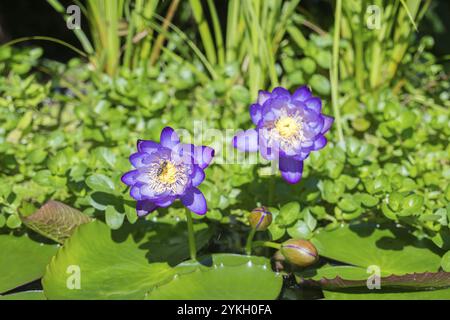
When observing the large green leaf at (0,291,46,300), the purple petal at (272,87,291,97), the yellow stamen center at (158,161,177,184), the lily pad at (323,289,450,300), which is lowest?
the large green leaf at (0,291,46,300)

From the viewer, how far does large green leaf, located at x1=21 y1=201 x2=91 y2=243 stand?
141 cm

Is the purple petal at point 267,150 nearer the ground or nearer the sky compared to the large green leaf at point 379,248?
nearer the sky

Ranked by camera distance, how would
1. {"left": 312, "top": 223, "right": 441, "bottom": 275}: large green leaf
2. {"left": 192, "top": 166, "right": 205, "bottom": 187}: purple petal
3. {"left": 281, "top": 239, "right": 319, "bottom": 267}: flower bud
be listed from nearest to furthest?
{"left": 192, "top": 166, "right": 205, "bottom": 187}: purple petal → {"left": 281, "top": 239, "right": 319, "bottom": 267}: flower bud → {"left": 312, "top": 223, "right": 441, "bottom": 275}: large green leaf

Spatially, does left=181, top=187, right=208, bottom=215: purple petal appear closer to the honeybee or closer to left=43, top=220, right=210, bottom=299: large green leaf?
the honeybee

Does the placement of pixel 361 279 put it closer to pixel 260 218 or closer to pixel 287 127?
pixel 260 218

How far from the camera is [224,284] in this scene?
1237 mm

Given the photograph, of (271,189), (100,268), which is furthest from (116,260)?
(271,189)

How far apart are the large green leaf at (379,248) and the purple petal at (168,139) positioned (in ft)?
1.40

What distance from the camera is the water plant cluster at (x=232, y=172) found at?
1.28 meters

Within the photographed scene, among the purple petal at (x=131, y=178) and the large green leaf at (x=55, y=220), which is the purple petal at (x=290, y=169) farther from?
the large green leaf at (x=55, y=220)

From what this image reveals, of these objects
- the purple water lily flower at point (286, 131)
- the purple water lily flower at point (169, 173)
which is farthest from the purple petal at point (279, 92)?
the purple water lily flower at point (169, 173)

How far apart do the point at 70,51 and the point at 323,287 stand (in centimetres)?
199

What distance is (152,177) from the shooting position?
1205mm

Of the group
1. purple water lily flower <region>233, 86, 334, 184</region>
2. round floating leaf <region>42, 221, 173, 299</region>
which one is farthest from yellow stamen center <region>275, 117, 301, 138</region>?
round floating leaf <region>42, 221, 173, 299</region>
